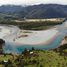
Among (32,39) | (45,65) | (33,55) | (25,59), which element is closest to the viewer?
(45,65)

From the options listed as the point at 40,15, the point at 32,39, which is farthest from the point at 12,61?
the point at 40,15

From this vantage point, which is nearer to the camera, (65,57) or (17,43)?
(65,57)

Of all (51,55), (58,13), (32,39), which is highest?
(51,55)

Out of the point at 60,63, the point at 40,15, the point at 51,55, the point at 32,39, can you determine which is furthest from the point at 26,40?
the point at 40,15

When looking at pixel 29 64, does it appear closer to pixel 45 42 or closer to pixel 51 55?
pixel 51 55

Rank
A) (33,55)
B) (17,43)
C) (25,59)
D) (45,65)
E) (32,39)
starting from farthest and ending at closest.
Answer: (32,39) → (17,43) → (33,55) → (25,59) → (45,65)

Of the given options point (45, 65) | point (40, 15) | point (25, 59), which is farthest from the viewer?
point (40, 15)

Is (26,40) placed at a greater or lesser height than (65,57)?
lesser

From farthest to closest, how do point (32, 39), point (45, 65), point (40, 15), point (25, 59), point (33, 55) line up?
point (40, 15)
point (32, 39)
point (33, 55)
point (25, 59)
point (45, 65)

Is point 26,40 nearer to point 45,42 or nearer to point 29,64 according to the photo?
point 45,42
